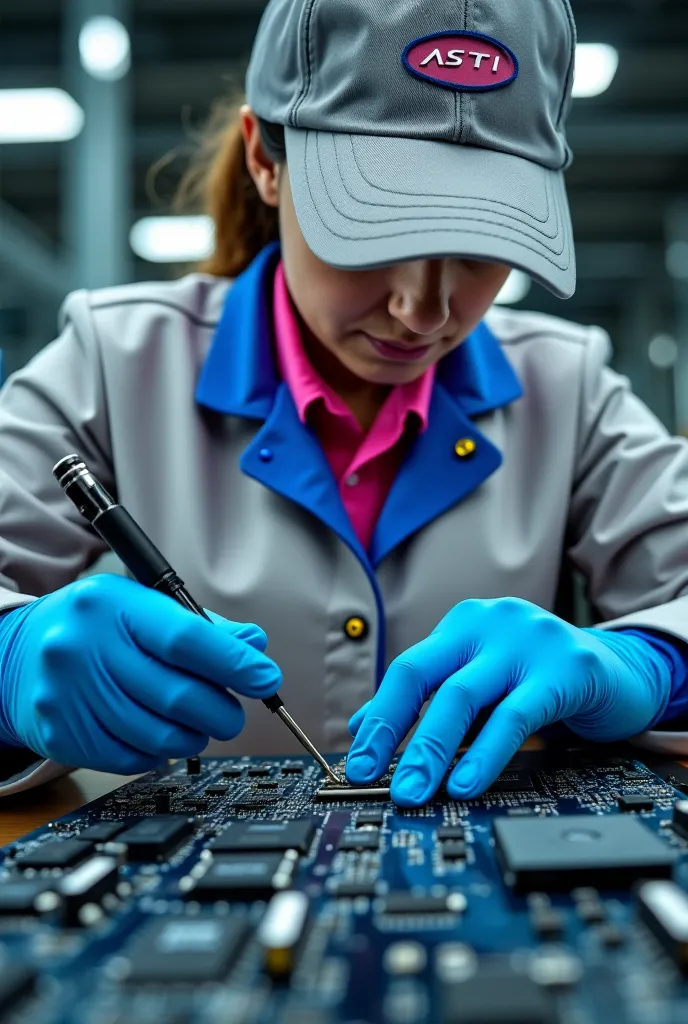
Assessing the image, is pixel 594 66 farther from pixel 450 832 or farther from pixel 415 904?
pixel 415 904

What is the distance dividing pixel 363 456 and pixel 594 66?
4.34 m

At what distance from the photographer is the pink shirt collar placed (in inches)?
43.3

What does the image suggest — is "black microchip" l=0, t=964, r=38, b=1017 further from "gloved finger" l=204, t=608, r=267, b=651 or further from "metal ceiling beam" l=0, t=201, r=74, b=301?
"metal ceiling beam" l=0, t=201, r=74, b=301

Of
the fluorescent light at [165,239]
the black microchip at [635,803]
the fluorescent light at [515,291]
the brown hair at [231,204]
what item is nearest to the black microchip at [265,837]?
the black microchip at [635,803]

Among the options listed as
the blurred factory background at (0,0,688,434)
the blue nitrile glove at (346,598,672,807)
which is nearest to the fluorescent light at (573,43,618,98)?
the blurred factory background at (0,0,688,434)

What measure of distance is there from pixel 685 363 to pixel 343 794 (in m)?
7.01

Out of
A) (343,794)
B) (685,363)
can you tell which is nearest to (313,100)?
(343,794)

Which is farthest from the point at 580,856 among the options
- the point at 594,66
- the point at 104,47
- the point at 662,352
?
the point at 662,352

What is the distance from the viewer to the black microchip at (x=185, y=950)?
347 mm

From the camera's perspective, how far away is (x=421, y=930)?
1.30 ft

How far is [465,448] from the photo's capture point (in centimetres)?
110

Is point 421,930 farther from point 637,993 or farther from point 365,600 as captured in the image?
point 365,600

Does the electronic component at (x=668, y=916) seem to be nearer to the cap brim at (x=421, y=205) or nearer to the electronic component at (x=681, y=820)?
the electronic component at (x=681, y=820)

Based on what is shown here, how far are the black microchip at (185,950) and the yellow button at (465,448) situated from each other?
0.78 metres
